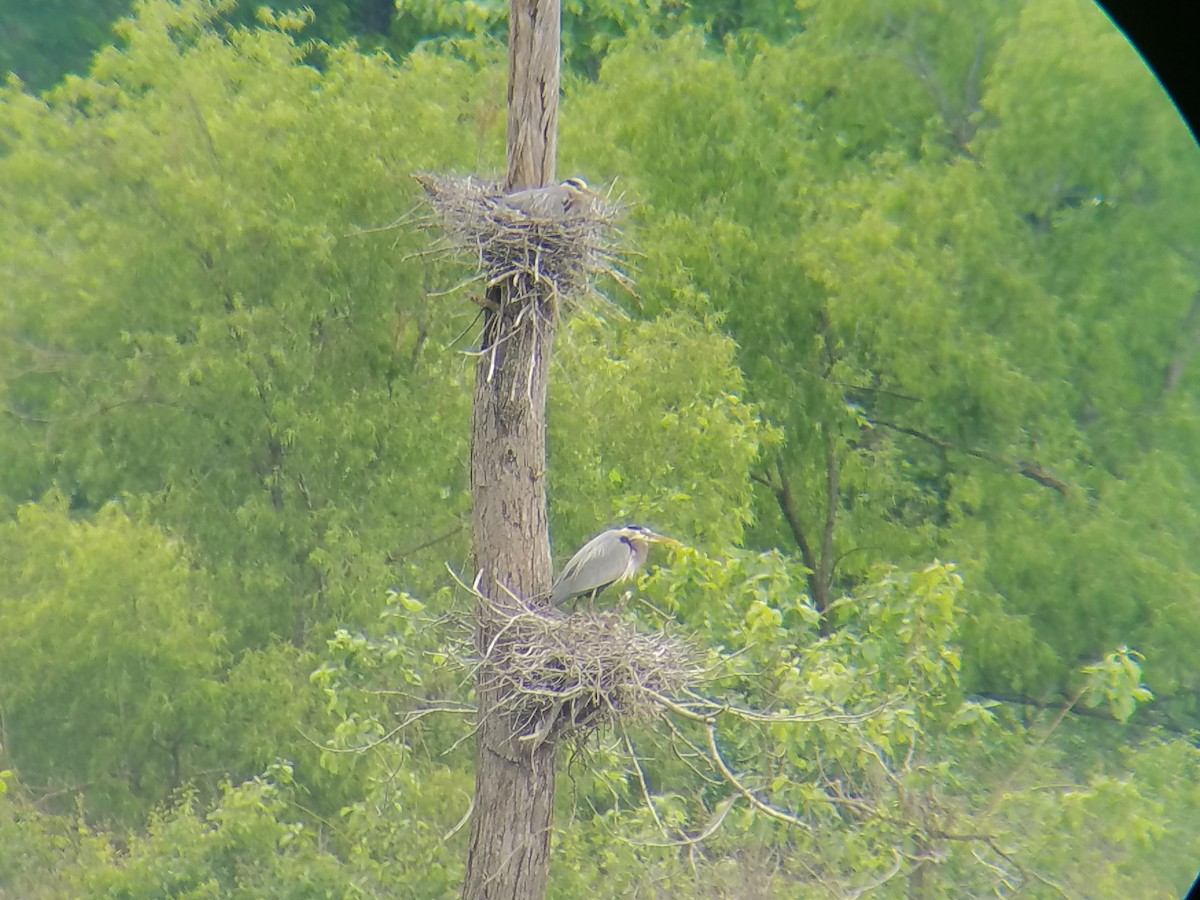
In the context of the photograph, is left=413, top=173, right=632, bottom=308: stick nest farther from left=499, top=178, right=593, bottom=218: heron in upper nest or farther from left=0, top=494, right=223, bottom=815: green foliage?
left=0, top=494, right=223, bottom=815: green foliage

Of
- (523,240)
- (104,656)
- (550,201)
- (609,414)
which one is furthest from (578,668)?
(104,656)

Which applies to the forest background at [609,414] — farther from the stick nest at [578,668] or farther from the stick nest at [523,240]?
the stick nest at [523,240]

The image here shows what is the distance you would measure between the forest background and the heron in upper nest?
177 inches

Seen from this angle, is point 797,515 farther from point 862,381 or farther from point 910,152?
point 910,152

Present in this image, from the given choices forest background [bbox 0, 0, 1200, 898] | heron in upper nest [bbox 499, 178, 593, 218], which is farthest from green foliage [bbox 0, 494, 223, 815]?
heron in upper nest [bbox 499, 178, 593, 218]

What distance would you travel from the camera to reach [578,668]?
4598 mm

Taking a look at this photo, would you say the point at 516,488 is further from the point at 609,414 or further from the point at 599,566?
the point at 609,414

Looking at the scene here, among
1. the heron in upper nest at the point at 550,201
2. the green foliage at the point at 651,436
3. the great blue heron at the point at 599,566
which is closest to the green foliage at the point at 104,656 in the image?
the green foliage at the point at 651,436

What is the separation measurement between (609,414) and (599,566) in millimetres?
5323

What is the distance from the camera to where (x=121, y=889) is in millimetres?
10586

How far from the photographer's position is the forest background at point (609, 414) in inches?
404

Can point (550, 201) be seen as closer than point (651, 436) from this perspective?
Yes

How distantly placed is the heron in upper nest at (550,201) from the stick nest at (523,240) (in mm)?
15

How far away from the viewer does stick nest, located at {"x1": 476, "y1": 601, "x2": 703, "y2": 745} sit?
4.65m
